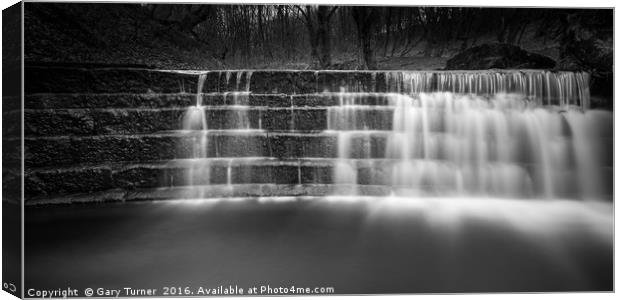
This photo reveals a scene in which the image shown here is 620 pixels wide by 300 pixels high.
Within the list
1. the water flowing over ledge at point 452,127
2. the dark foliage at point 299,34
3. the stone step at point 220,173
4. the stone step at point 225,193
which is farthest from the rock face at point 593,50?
the stone step at point 225,193

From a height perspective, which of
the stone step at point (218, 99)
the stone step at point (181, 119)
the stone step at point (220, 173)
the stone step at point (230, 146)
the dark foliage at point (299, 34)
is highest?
the dark foliage at point (299, 34)

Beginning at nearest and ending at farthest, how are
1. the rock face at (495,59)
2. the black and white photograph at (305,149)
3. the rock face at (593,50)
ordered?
1. the black and white photograph at (305,149)
2. the rock face at (593,50)
3. the rock face at (495,59)

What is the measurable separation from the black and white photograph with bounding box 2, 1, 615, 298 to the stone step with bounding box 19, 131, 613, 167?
0.02m

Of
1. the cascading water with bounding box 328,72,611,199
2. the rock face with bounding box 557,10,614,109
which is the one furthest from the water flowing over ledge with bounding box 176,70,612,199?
the rock face with bounding box 557,10,614,109

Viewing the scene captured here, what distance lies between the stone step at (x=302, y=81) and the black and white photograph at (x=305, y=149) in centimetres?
2

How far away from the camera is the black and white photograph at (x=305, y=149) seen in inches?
102

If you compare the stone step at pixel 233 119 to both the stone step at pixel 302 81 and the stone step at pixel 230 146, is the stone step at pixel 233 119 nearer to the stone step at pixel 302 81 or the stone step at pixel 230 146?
the stone step at pixel 230 146

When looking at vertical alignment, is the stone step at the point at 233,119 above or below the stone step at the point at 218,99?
below

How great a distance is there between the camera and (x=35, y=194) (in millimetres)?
2959

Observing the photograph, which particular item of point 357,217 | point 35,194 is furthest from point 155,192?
point 357,217

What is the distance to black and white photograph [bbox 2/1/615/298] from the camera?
8.47 ft

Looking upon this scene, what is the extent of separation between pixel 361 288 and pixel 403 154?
184 centimetres

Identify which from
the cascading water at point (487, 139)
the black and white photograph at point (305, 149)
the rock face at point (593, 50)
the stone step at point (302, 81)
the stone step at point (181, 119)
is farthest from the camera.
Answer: the stone step at point (181, 119)

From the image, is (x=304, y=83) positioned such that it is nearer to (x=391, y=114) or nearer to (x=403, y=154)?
(x=391, y=114)
